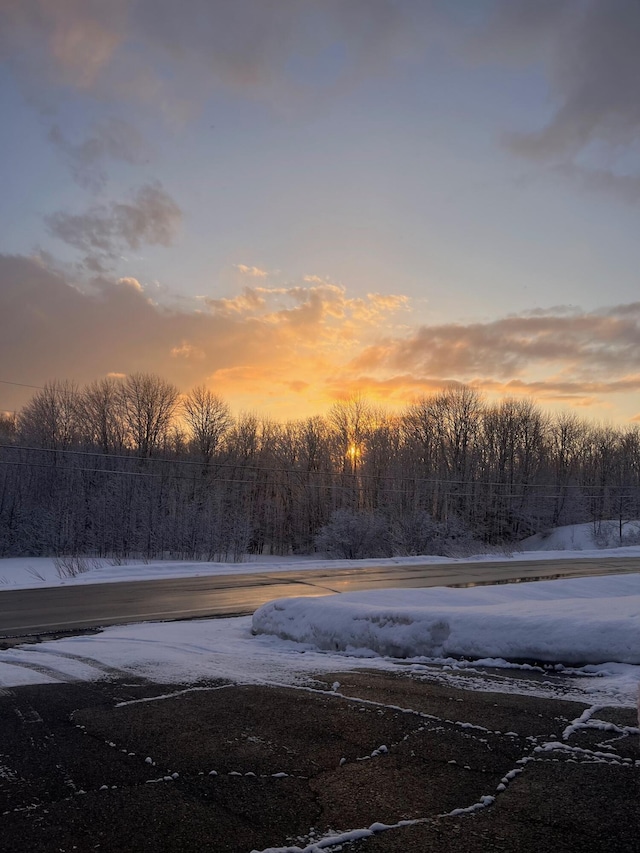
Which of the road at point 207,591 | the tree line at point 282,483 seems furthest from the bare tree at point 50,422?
the road at point 207,591

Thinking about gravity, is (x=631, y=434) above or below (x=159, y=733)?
above

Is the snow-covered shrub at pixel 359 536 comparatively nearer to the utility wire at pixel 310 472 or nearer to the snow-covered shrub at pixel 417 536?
the snow-covered shrub at pixel 417 536

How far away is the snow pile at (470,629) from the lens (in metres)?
7.46

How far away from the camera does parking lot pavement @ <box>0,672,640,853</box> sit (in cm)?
315

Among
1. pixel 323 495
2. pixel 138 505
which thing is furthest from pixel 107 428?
pixel 323 495

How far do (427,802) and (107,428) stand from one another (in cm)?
5473

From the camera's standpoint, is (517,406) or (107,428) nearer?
(107,428)

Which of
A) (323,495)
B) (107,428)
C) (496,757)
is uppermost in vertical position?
(107,428)

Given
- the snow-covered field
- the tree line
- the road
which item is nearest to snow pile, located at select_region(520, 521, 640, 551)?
the tree line

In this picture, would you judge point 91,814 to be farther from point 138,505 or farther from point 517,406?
point 517,406

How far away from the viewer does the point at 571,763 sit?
4.10m

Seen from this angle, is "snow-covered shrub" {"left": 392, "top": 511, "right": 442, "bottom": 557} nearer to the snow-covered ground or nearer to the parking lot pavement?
the snow-covered ground

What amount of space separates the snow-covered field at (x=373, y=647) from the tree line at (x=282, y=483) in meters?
27.3

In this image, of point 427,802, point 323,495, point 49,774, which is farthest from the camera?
point 323,495
